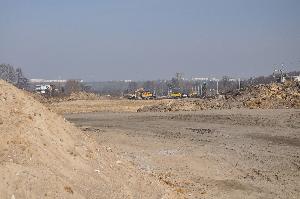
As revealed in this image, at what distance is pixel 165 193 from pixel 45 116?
3644 mm

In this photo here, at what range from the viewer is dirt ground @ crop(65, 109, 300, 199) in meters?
14.9

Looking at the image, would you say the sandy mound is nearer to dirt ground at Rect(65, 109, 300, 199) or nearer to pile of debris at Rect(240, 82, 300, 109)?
dirt ground at Rect(65, 109, 300, 199)

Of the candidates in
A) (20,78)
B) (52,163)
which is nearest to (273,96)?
(52,163)

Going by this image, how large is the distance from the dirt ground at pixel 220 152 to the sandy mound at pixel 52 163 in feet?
7.40

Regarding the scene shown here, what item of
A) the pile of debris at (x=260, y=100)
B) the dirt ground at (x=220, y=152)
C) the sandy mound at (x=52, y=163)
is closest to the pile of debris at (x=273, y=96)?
the pile of debris at (x=260, y=100)

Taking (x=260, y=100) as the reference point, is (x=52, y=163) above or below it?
above

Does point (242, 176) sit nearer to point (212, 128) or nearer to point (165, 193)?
point (165, 193)

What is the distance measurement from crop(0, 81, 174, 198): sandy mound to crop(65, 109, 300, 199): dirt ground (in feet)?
7.40

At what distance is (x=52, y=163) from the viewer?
10133 mm

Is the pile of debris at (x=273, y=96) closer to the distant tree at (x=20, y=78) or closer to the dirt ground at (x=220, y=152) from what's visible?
the dirt ground at (x=220, y=152)

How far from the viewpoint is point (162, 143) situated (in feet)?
73.7

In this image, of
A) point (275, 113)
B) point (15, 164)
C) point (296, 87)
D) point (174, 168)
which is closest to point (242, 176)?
point (174, 168)

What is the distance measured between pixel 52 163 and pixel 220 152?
11.8 meters

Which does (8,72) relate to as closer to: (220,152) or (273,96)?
(273,96)
